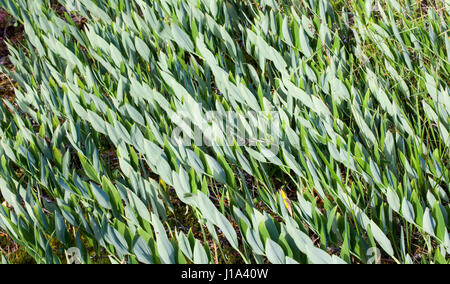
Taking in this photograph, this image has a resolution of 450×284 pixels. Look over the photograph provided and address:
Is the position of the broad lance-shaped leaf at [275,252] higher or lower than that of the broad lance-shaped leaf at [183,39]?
lower

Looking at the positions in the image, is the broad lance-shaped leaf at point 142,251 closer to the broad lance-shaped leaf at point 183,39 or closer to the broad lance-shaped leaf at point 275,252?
the broad lance-shaped leaf at point 275,252

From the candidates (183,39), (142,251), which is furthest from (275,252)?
(183,39)

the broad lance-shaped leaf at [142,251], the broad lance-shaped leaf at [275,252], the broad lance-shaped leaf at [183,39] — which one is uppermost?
the broad lance-shaped leaf at [183,39]

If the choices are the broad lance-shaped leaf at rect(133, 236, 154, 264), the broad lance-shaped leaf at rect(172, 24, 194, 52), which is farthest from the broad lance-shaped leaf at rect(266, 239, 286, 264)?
the broad lance-shaped leaf at rect(172, 24, 194, 52)

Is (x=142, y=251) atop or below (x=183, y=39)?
below

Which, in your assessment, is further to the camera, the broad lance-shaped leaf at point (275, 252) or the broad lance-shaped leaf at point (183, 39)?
the broad lance-shaped leaf at point (183, 39)

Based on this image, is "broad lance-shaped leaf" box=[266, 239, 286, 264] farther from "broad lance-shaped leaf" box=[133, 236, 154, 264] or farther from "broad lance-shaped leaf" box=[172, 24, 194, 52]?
"broad lance-shaped leaf" box=[172, 24, 194, 52]

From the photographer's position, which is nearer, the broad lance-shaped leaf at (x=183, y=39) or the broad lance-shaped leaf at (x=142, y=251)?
the broad lance-shaped leaf at (x=142, y=251)

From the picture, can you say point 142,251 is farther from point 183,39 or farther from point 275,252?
point 183,39

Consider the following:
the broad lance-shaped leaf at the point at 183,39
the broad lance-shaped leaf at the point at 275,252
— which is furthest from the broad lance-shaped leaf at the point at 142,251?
the broad lance-shaped leaf at the point at 183,39

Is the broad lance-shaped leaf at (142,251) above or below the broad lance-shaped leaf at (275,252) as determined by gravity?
above

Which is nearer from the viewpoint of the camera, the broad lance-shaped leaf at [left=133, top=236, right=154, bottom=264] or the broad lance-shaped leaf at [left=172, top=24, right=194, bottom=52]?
the broad lance-shaped leaf at [left=133, top=236, right=154, bottom=264]

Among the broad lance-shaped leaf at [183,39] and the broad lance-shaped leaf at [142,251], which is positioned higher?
the broad lance-shaped leaf at [183,39]
